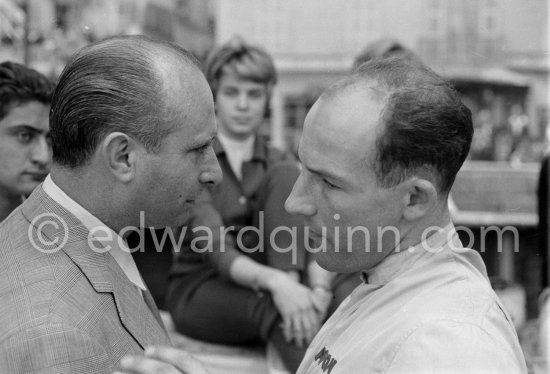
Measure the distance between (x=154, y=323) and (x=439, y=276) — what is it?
64 cm

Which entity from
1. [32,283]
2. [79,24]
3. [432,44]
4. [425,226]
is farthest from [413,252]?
[432,44]

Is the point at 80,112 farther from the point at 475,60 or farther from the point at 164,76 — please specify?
the point at 475,60

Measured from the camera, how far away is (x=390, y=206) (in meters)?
Answer: 1.35

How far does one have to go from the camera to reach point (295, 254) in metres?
2.54

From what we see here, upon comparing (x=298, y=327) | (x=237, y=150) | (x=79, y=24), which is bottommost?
(x=298, y=327)

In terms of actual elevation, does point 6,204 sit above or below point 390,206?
below

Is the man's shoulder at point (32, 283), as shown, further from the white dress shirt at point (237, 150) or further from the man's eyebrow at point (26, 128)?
the white dress shirt at point (237, 150)

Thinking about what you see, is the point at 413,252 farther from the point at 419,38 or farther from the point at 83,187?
the point at 419,38

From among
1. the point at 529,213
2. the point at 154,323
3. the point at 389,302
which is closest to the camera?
the point at 389,302

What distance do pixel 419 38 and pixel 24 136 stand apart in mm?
14664

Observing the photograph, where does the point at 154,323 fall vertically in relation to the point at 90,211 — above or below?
below

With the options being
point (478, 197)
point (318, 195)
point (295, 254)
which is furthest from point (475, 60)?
point (318, 195)

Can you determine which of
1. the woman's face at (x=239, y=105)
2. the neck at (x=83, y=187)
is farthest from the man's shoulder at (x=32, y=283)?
the woman's face at (x=239, y=105)

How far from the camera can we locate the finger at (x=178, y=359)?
1127 mm
